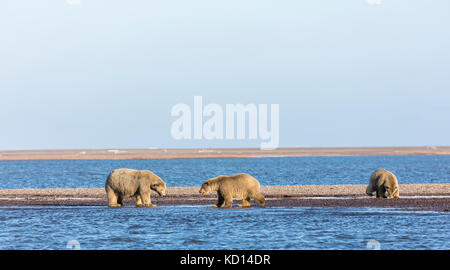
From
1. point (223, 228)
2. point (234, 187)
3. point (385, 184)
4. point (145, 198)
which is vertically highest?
point (234, 187)

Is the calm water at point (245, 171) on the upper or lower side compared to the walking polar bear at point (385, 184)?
lower

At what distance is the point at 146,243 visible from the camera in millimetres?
22094

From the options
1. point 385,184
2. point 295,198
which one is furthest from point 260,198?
point 385,184

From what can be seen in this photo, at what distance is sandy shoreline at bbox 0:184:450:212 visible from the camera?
33.0 meters

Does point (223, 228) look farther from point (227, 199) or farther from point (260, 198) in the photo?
point (260, 198)

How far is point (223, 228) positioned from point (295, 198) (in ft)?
40.5

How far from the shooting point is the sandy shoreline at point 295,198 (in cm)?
3303

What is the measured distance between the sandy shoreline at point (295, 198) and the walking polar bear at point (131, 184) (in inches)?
63.2

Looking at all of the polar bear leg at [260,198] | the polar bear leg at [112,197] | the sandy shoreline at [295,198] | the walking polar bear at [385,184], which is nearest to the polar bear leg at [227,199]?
the polar bear leg at [260,198]

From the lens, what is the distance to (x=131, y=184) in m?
31.6

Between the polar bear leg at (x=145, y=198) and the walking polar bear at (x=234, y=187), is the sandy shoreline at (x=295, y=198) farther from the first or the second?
the walking polar bear at (x=234, y=187)
